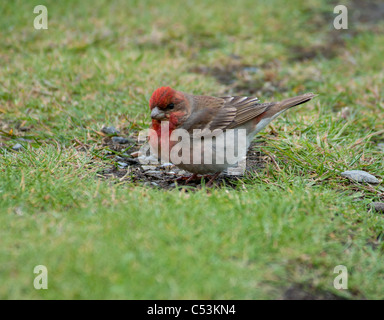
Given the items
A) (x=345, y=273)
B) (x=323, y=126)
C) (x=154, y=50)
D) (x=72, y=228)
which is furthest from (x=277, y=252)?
(x=154, y=50)

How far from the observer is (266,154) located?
5.81 m

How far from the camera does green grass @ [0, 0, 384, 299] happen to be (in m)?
3.36

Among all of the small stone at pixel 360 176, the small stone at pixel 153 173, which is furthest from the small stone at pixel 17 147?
the small stone at pixel 360 176

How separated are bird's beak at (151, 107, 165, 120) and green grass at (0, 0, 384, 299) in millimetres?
795

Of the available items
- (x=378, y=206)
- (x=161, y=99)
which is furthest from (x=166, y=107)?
(x=378, y=206)

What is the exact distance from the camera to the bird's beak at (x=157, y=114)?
5152 mm

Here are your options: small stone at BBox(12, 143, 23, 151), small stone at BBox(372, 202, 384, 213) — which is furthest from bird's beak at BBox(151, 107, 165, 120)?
small stone at BBox(372, 202, 384, 213)

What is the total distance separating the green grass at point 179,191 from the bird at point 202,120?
1.25 feet

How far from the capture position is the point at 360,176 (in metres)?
5.18

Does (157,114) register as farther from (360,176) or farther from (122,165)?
(360,176)

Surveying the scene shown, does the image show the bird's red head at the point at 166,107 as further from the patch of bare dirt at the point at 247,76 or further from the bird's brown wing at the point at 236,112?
the patch of bare dirt at the point at 247,76

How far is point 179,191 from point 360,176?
6.46 feet

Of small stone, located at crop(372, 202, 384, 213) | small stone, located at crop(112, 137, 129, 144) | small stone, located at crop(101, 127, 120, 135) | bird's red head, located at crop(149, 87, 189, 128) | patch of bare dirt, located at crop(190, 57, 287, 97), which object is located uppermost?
patch of bare dirt, located at crop(190, 57, 287, 97)

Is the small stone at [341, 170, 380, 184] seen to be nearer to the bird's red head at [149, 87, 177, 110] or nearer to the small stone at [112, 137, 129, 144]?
the bird's red head at [149, 87, 177, 110]
